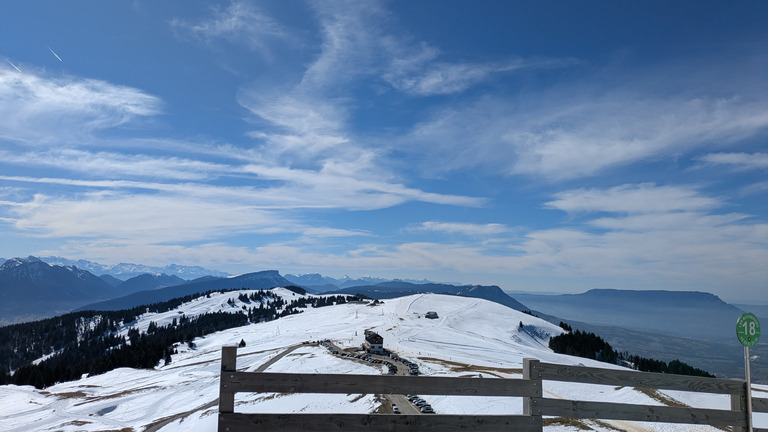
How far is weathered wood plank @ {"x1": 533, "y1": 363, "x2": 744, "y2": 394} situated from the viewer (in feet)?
26.2

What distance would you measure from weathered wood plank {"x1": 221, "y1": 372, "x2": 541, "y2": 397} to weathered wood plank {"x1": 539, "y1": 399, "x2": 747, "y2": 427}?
1.77 ft

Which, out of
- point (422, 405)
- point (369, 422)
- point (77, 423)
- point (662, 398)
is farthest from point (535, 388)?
point (77, 423)

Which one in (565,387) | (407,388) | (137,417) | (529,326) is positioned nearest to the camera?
(407,388)

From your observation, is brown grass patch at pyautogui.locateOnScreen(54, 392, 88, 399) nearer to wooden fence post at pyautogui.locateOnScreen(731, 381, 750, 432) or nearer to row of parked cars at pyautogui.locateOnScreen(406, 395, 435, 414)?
row of parked cars at pyautogui.locateOnScreen(406, 395, 435, 414)

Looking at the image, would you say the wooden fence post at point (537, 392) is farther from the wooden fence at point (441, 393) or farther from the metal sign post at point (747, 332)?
the metal sign post at point (747, 332)

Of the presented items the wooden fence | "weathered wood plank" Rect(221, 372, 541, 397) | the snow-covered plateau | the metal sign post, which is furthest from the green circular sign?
the snow-covered plateau

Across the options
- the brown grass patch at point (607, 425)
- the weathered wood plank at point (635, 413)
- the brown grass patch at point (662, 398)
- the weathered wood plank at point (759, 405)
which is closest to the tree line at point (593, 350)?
the brown grass patch at point (662, 398)

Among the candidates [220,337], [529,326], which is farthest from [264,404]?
[220,337]

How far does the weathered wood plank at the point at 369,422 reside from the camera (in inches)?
272

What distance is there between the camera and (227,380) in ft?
22.9

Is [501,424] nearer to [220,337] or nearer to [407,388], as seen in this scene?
[407,388]

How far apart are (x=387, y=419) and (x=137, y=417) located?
53838 millimetres

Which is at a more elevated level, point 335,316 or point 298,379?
point 298,379

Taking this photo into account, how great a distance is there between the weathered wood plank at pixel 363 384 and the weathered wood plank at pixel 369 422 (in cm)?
39
